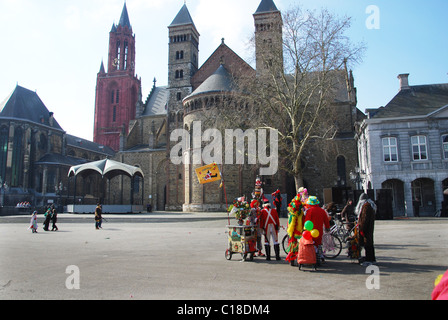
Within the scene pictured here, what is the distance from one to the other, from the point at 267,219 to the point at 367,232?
2.40 m

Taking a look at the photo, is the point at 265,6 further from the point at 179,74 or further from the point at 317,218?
the point at 317,218

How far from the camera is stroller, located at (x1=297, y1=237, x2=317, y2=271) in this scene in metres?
6.87

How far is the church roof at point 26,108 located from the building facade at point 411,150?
159ft

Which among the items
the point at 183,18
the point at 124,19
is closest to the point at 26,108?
the point at 183,18

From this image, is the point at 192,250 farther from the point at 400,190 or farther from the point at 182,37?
the point at 182,37

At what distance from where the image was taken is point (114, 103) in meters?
73.6

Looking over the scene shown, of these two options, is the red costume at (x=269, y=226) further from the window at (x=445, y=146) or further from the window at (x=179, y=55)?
the window at (x=179, y=55)

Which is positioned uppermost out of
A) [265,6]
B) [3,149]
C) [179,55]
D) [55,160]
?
[265,6]

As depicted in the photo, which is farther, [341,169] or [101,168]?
[341,169]

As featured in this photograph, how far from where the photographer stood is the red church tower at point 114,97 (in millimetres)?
72375

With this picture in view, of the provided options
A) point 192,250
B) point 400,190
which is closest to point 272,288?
point 192,250

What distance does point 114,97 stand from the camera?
242 feet

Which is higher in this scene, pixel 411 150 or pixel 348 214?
pixel 411 150
